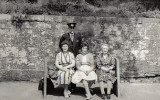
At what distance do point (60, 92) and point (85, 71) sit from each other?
924 mm

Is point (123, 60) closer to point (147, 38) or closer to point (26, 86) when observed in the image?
point (147, 38)

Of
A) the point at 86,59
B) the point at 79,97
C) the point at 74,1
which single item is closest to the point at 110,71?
the point at 86,59

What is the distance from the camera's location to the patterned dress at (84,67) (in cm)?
471

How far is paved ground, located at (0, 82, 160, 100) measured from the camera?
480 cm

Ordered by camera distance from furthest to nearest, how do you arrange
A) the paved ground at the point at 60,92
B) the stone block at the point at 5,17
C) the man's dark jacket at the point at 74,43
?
the stone block at the point at 5,17, the man's dark jacket at the point at 74,43, the paved ground at the point at 60,92

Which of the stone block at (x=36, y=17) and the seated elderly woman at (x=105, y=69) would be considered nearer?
the seated elderly woman at (x=105, y=69)

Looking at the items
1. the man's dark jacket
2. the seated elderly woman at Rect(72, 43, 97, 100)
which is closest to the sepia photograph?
the man's dark jacket

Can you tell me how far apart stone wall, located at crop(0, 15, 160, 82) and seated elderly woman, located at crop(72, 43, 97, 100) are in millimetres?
1308

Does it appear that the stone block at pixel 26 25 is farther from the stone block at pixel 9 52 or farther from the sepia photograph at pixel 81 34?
the stone block at pixel 9 52

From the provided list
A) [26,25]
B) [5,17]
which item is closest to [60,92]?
[26,25]

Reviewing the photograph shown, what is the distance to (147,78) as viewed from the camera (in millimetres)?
6383

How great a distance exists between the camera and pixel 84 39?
20.4 ft

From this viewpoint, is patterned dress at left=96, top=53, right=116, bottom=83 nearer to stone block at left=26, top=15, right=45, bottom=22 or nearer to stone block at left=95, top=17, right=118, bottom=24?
stone block at left=95, top=17, right=118, bottom=24

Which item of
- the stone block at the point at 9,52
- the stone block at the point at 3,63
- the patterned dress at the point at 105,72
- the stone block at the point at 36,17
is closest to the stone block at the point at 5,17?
the stone block at the point at 36,17
